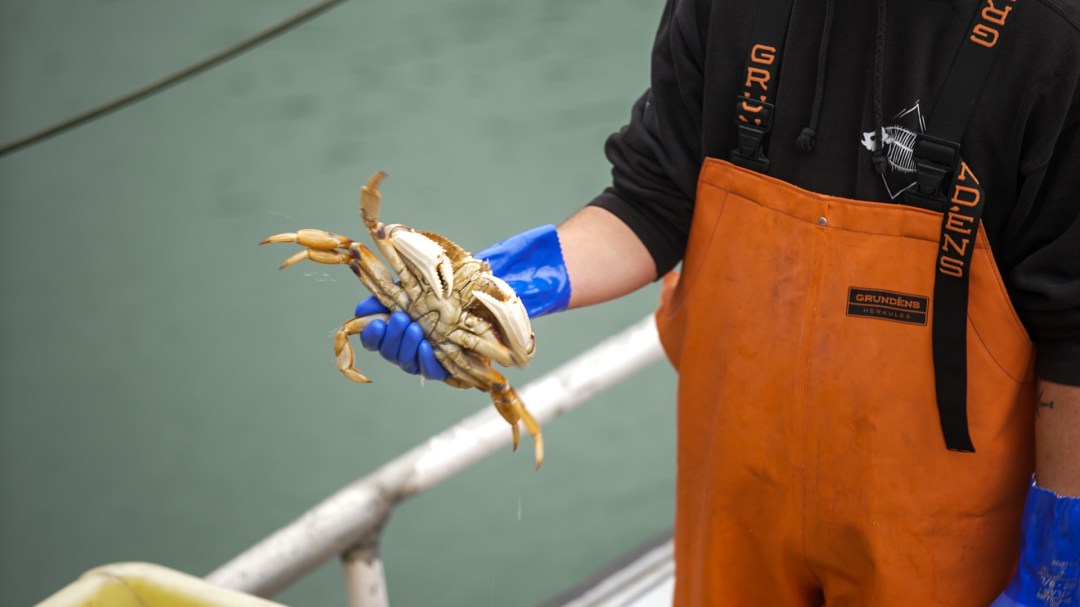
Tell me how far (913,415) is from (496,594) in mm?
1797

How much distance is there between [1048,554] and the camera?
1.35 metres

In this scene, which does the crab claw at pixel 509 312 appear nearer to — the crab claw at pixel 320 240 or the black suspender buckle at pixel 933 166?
the crab claw at pixel 320 240

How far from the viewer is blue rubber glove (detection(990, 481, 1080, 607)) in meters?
1.32

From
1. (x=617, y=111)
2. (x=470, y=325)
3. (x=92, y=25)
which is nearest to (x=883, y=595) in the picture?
(x=470, y=325)

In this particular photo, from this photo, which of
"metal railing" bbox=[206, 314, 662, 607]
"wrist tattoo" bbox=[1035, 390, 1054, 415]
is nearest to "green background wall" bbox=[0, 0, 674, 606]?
"metal railing" bbox=[206, 314, 662, 607]

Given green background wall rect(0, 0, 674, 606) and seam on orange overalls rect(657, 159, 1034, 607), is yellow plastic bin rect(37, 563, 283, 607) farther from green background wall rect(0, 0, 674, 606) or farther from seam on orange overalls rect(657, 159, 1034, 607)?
green background wall rect(0, 0, 674, 606)

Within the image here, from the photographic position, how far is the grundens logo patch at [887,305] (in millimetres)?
1354

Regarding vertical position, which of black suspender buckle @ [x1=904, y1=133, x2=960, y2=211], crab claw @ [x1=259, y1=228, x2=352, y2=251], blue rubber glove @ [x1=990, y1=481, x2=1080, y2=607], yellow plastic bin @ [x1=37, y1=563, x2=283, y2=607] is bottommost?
blue rubber glove @ [x1=990, y1=481, x2=1080, y2=607]

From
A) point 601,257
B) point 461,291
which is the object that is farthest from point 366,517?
point 601,257

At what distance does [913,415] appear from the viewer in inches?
54.9

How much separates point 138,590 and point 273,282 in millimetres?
2539

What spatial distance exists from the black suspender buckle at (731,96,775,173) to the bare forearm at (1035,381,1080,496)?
42 cm

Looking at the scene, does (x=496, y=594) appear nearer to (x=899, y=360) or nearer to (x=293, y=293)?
(x=293, y=293)

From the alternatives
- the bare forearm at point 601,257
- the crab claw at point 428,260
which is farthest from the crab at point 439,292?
the bare forearm at point 601,257
